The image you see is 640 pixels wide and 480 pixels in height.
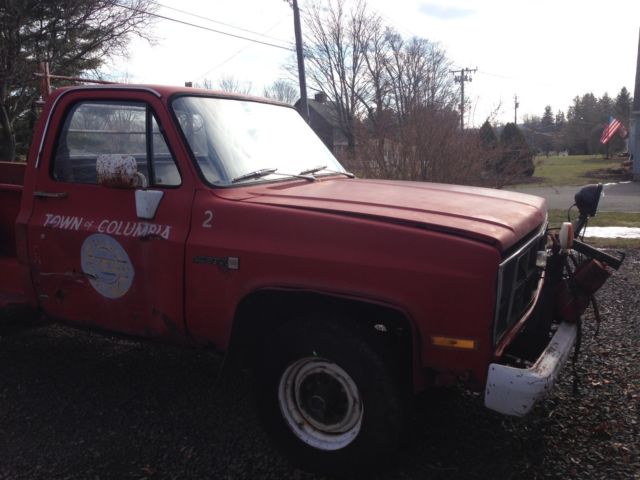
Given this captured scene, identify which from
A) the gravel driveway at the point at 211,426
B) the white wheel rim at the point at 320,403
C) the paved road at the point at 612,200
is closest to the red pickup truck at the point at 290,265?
the white wheel rim at the point at 320,403

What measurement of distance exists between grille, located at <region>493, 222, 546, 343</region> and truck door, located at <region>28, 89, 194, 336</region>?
1.68 m

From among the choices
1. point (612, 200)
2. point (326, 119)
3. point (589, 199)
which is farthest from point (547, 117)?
point (589, 199)

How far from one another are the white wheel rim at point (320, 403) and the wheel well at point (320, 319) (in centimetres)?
23

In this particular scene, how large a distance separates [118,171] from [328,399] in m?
1.72

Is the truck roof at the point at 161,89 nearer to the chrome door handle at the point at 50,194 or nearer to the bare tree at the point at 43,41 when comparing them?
the chrome door handle at the point at 50,194

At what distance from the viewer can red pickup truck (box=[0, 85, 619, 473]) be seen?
2.65 m

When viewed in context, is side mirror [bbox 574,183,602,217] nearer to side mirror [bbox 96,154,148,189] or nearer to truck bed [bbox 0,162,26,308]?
side mirror [bbox 96,154,148,189]

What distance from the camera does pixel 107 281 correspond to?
11.4ft

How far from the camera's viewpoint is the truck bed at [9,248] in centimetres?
409

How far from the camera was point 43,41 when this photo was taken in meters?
17.9

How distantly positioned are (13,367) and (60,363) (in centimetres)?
35

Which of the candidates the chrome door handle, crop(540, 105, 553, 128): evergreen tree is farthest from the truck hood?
crop(540, 105, 553, 128): evergreen tree

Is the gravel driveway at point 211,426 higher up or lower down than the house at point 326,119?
lower down

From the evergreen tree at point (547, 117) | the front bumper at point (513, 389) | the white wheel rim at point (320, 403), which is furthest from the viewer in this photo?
the evergreen tree at point (547, 117)
